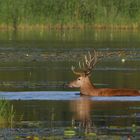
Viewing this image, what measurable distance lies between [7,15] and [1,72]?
31521mm

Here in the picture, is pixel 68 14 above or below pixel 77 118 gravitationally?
above

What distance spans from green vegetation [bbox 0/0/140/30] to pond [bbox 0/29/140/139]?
40.5ft

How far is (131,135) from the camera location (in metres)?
14.6

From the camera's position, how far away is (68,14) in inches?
2422

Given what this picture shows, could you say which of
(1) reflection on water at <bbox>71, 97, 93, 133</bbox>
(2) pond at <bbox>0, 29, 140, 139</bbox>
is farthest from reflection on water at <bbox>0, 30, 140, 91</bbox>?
(1) reflection on water at <bbox>71, 97, 93, 133</bbox>

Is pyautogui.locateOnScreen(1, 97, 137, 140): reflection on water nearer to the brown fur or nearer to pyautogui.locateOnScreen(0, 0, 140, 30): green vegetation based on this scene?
the brown fur

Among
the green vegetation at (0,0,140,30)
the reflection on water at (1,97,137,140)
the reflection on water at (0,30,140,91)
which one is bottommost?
the reflection on water at (1,97,137,140)

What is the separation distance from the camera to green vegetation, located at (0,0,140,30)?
6100 centimetres

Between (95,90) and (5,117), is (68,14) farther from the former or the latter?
(5,117)

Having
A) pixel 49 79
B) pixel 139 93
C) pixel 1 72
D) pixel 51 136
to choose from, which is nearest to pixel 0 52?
→ pixel 1 72

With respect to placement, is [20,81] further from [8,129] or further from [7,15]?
[7,15]

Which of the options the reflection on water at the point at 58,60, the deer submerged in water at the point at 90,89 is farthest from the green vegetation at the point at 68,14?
the deer submerged in water at the point at 90,89

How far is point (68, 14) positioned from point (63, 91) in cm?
3848

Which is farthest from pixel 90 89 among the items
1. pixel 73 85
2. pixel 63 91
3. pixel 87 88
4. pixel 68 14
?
pixel 68 14
